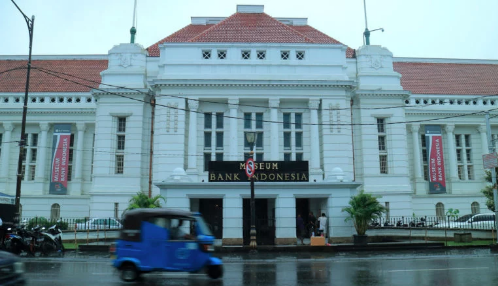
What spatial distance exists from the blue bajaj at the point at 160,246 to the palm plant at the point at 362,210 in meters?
13.4

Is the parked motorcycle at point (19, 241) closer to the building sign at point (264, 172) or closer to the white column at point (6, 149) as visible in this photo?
the building sign at point (264, 172)

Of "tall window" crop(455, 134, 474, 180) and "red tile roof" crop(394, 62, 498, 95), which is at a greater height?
"red tile roof" crop(394, 62, 498, 95)

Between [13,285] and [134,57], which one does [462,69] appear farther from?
[13,285]

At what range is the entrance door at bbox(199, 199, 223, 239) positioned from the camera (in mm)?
26094

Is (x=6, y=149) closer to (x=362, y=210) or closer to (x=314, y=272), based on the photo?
(x=362, y=210)

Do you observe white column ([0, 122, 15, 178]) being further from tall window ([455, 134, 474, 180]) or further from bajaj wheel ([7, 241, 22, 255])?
tall window ([455, 134, 474, 180])

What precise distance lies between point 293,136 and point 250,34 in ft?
32.3

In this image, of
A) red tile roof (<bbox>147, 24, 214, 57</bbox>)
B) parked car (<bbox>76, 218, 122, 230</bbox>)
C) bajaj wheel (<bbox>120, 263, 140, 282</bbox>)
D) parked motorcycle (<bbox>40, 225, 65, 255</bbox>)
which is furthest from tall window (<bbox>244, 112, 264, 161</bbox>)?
bajaj wheel (<bbox>120, 263, 140, 282</bbox>)

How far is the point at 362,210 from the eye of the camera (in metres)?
23.5

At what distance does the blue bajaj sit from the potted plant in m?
13.3

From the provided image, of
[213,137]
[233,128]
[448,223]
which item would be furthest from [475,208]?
[213,137]

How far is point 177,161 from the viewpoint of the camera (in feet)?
112

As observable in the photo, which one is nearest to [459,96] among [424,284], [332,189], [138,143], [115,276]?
[332,189]

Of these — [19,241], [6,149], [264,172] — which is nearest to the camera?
[19,241]
